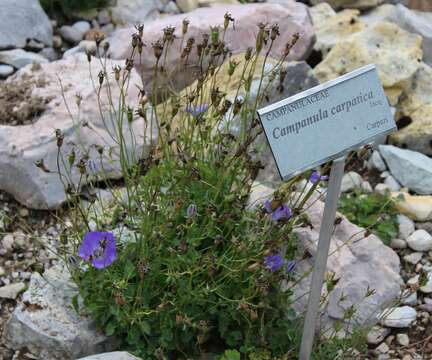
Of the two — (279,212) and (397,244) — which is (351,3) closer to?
(397,244)

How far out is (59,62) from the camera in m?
3.71

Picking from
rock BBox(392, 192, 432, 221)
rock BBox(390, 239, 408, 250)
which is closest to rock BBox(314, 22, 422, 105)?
rock BBox(392, 192, 432, 221)

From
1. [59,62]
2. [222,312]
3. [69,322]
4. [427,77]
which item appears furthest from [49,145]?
[427,77]

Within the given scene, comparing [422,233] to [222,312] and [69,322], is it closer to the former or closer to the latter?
[222,312]

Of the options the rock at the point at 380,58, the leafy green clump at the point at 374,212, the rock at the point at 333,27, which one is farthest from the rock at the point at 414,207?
the rock at the point at 333,27

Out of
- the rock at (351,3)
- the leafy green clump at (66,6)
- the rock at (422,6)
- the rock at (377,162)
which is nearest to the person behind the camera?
the rock at (377,162)

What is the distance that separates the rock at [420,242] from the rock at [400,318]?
1.25 ft

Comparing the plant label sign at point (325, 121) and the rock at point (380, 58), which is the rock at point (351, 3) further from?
the plant label sign at point (325, 121)

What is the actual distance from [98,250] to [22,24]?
2.42 meters

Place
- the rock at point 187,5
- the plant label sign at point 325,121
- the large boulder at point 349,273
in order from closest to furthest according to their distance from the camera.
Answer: the plant label sign at point 325,121 → the large boulder at point 349,273 → the rock at point 187,5

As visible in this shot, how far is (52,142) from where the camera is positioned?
321cm

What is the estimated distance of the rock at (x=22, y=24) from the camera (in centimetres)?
426

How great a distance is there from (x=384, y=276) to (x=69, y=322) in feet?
3.76

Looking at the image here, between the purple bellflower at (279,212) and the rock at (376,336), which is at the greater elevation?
the purple bellflower at (279,212)
